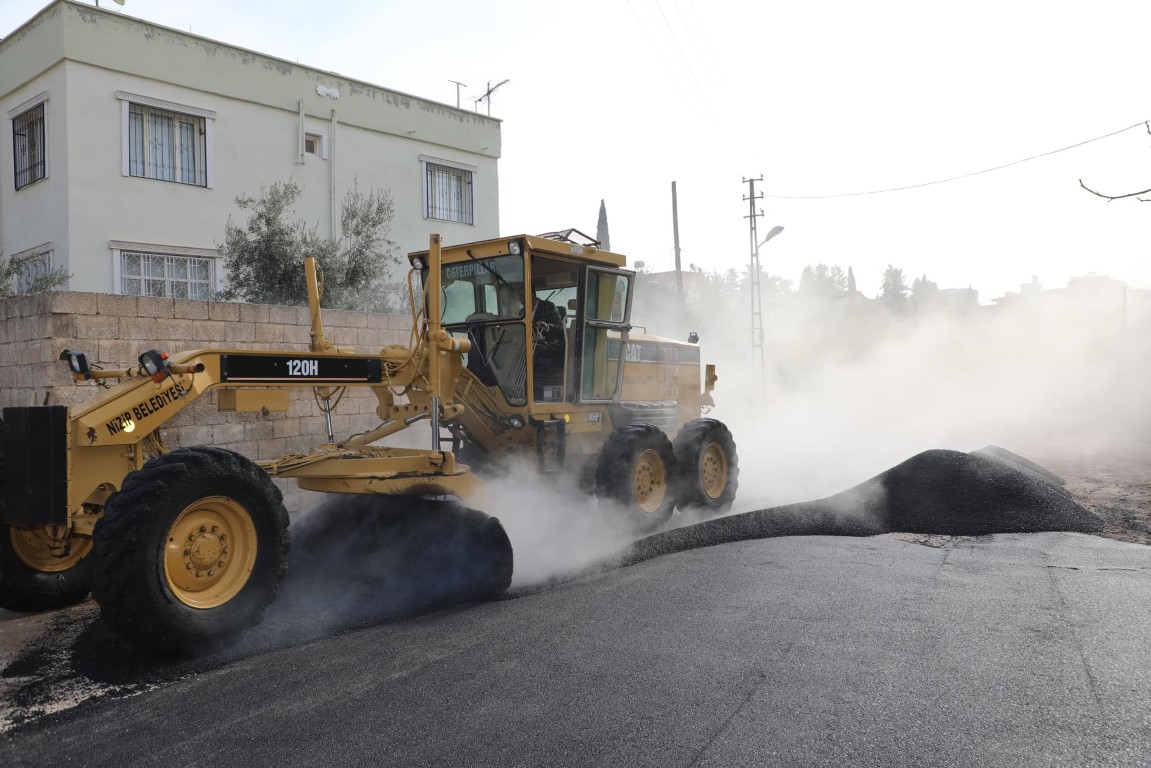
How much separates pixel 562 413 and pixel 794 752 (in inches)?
178

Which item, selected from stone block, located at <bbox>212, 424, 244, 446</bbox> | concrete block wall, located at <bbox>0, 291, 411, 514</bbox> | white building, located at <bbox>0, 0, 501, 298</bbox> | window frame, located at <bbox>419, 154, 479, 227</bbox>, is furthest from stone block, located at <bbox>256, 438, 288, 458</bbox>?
window frame, located at <bbox>419, 154, 479, 227</bbox>

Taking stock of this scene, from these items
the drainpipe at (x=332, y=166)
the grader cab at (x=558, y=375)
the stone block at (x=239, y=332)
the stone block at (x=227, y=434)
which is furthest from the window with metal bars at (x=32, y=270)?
the grader cab at (x=558, y=375)

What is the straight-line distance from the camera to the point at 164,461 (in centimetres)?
412

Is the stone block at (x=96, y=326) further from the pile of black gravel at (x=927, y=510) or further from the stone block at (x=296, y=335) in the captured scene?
the pile of black gravel at (x=927, y=510)

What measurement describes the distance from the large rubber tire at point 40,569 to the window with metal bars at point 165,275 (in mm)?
10393

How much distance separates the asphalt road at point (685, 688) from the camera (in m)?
3.18

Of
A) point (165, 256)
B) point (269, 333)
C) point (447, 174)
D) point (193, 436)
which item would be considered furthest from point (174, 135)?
point (193, 436)

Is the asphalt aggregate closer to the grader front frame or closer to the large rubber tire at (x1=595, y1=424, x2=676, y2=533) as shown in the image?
the grader front frame

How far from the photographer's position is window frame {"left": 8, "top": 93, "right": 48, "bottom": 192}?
13.9 m

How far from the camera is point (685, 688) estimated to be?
12.3 ft

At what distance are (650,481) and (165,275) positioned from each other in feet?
34.6

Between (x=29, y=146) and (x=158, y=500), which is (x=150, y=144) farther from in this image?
(x=158, y=500)

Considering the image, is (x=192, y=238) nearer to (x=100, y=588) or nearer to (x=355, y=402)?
(x=355, y=402)

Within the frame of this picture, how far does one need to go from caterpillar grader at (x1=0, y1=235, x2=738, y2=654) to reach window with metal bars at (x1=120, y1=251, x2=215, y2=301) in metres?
8.34
